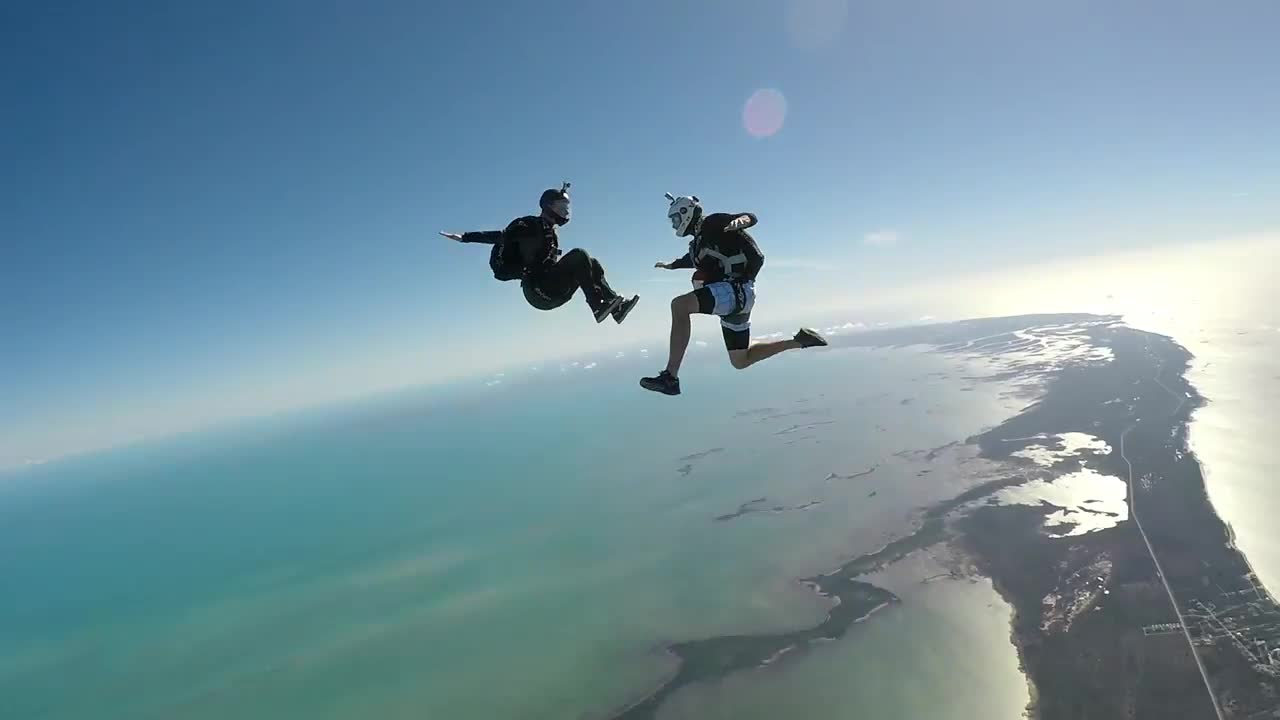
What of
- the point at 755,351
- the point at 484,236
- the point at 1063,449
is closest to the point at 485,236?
the point at 484,236

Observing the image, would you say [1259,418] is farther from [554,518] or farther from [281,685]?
[281,685]

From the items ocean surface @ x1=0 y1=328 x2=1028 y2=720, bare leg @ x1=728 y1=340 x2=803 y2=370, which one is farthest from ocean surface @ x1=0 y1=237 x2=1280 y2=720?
bare leg @ x1=728 y1=340 x2=803 y2=370

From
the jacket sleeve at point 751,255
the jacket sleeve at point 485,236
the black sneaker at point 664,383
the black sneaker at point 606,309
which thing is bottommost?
the black sneaker at point 664,383

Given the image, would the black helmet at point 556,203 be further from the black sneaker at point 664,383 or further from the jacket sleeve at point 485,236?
the black sneaker at point 664,383

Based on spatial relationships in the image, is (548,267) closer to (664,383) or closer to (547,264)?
(547,264)

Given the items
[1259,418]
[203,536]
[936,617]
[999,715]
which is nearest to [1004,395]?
[1259,418]

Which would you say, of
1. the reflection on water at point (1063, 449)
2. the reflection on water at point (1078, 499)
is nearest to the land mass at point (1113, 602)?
the reflection on water at point (1078, 499)

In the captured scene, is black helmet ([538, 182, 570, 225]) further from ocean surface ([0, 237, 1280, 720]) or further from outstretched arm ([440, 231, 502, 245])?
ocean surface ([0, 237, 1280, 720])
